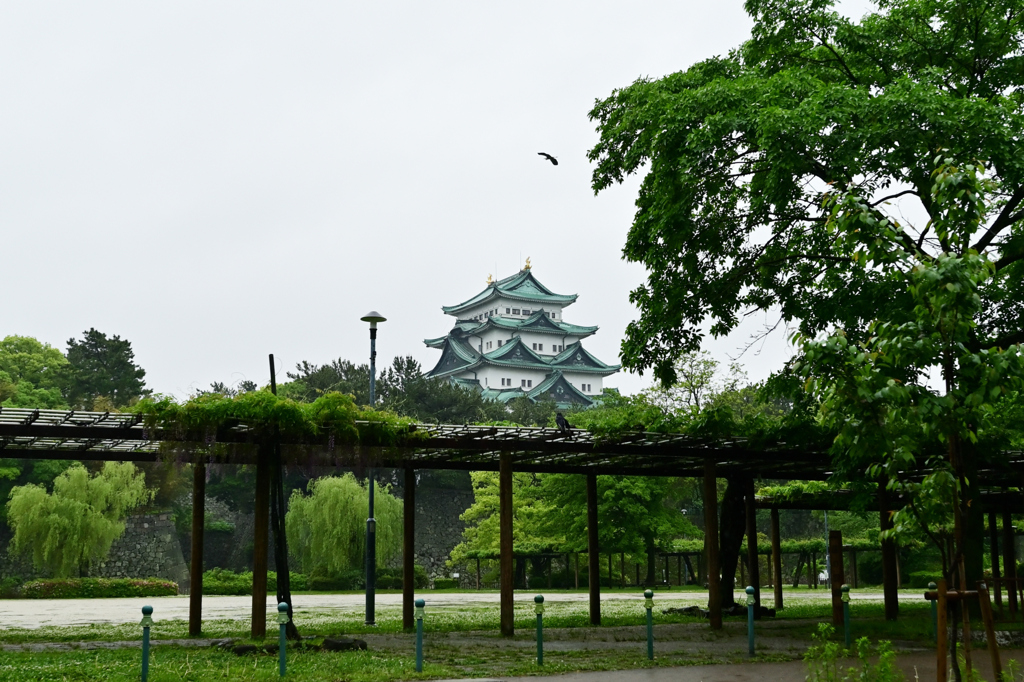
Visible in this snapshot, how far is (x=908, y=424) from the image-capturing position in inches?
321

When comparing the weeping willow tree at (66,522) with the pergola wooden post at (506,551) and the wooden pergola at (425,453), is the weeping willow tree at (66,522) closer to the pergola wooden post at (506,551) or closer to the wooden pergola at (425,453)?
the wooden pergola at (425,453)

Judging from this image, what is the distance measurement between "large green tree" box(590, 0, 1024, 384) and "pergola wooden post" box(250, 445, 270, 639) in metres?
7.62

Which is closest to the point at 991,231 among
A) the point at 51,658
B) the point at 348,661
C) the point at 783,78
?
the point at 783,78

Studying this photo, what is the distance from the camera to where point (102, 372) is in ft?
198

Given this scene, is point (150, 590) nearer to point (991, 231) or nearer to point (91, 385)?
point (91, 385)

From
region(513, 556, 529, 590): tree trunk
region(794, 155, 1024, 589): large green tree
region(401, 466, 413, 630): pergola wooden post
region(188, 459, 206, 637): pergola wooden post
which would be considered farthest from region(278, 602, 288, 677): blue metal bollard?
region(513, 556, 529, 590): tree trunk

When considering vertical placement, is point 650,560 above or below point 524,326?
below

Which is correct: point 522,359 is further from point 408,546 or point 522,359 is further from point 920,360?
point 920,360

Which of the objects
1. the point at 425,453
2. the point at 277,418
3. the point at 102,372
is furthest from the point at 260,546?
the point at 102,372

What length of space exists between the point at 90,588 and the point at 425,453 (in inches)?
1293

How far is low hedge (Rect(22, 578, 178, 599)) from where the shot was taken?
44.8 metres

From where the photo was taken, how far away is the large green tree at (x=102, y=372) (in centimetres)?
5978

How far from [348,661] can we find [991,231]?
504 inches

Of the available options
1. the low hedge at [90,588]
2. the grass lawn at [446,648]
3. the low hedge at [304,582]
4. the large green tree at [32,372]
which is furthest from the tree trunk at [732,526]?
the large green tree at [32,372]
